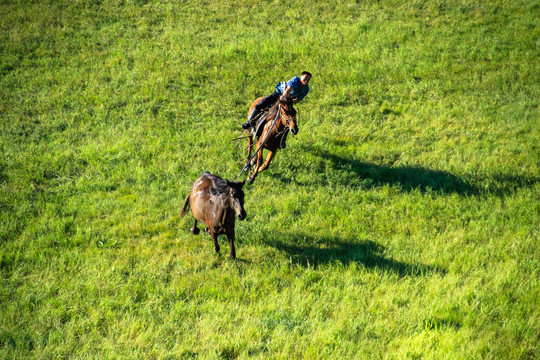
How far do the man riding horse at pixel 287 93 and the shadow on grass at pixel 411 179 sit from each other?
2131 millimetres

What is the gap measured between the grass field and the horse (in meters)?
0.80

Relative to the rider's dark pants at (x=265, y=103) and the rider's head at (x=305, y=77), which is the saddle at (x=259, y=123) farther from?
the rider's head at (x=305, y=77)

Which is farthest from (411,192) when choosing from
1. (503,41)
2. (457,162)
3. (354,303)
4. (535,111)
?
(503,41)

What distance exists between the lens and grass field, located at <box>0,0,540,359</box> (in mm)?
6953

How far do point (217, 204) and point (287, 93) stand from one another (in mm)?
4459

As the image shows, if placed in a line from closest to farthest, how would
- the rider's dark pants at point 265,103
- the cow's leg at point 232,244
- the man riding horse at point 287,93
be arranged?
the cow's leg at point 232,244 → the man riding horse at point 287,93 → the rider's dark pants at point 265,103

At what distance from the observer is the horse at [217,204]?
760cm

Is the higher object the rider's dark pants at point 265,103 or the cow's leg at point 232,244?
the rider's dark pants at point 265,103

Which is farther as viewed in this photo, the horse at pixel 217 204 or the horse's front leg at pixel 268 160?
the horse's front leg at pixel 268 160

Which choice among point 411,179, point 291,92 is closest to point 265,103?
point 291,92

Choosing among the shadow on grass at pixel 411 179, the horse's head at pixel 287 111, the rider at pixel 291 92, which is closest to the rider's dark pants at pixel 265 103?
the rider at pixel 291 92

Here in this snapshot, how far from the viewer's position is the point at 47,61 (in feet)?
65.6

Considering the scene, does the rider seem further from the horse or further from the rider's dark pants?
the horse

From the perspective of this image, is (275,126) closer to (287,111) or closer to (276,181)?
(287,111)
